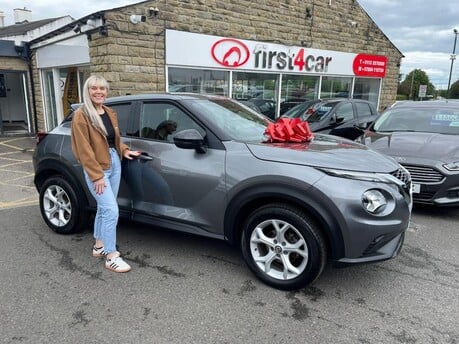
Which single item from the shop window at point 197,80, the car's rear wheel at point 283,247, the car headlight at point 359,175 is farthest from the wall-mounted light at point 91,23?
the car headlight at point 359,175

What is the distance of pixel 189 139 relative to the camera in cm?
303

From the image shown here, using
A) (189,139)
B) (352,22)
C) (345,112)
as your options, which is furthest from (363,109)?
(189,139)

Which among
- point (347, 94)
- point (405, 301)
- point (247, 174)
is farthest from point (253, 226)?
point (347, 94)

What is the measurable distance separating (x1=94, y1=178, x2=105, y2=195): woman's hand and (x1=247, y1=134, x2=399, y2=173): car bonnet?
1.30 meters

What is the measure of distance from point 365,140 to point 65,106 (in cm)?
840

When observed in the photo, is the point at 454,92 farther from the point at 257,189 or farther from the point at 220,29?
the point at 257,189

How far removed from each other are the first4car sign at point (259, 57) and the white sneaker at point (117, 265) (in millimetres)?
6238

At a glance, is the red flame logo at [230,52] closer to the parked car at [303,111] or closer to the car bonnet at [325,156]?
the parked car at [303,111]

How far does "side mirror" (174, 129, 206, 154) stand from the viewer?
3036 millimetres

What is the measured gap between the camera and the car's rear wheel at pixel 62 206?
3.98m

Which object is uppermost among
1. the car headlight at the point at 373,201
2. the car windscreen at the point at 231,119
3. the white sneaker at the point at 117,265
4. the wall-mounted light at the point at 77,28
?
the wall-mounted light at the point at 77,28

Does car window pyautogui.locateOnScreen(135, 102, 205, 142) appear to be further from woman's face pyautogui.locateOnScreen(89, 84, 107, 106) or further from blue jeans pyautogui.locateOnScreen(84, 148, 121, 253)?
woman's face pyautogui.locateOnScreen(89, 84, 107, 106)

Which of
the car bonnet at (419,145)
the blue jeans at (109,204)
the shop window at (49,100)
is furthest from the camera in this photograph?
the shop window at (49,100)

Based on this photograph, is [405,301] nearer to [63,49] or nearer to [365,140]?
[365,140]
